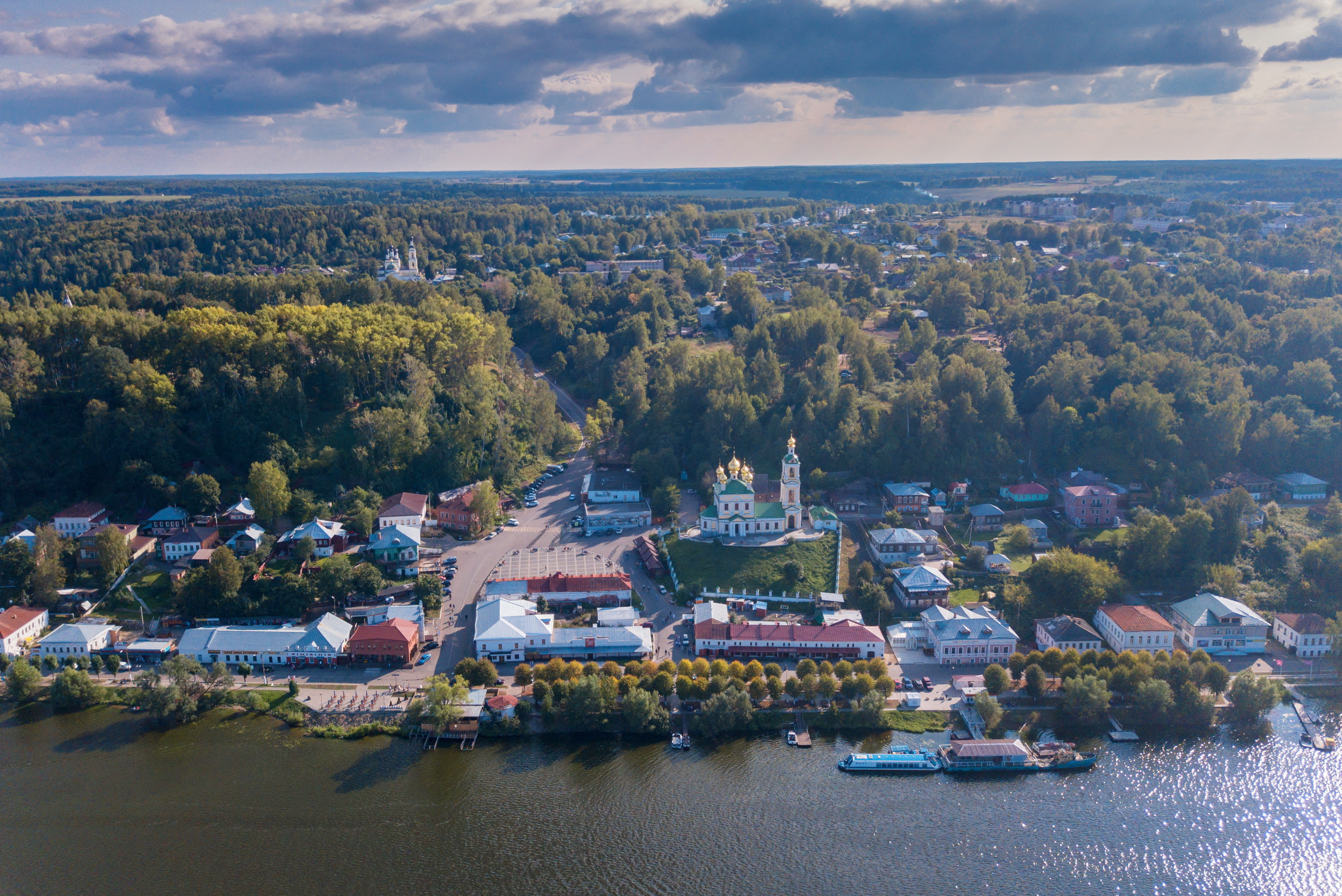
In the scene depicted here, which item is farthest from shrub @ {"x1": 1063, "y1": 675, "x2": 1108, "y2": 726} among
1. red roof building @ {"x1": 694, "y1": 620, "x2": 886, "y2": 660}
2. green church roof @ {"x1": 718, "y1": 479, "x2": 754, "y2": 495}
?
green church roof @ {"x1": 718, "y1": 479, "x2": 754, "y2": 495}

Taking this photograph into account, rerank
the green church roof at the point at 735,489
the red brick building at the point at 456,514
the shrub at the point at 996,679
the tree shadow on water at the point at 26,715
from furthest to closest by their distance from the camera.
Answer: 1. the red brick building at the point at 456,514
2. the green church roof at the point at 735,489
3. the tree shadow on water at the point at 26,715
4. the shrub at the point at 996,679

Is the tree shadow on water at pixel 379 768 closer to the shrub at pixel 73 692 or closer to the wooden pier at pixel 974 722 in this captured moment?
the shrub at pixel 73 692

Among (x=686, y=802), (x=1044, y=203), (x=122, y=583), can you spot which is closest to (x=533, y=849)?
(x=686, y=802)

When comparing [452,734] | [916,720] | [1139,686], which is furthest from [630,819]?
[1139,686]

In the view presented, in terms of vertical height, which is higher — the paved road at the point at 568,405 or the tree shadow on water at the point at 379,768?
the paved road at the point at 568,405

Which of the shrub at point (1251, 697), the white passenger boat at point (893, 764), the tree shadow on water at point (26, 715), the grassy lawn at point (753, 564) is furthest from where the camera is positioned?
the grassy lawn at point (753, 564)

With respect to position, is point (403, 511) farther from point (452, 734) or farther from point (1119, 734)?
point (1119, 734)

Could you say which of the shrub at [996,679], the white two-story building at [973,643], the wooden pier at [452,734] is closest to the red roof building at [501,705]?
the wooden pier at [452,734]
